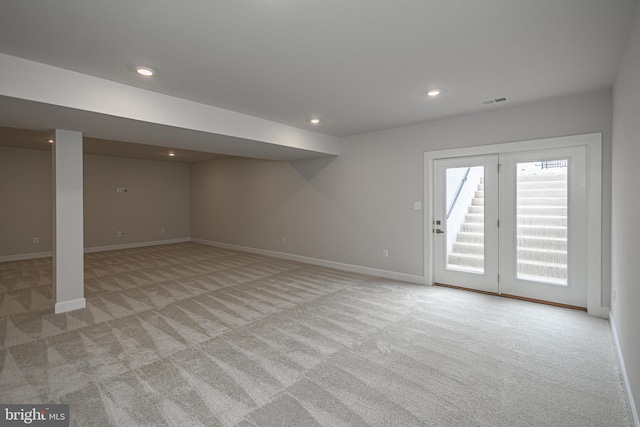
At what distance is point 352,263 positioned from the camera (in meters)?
5.92

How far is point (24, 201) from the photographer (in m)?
7.16

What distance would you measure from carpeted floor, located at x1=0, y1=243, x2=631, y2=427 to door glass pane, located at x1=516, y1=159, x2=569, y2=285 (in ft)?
1.63

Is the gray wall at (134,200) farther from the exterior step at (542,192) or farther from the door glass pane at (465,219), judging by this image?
the exterior step at (542,192)

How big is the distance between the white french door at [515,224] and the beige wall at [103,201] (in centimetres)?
822

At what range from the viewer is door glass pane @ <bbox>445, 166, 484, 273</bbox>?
14.9 ft

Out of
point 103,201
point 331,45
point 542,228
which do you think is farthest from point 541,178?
point 103,201

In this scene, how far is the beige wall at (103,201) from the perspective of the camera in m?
7.01

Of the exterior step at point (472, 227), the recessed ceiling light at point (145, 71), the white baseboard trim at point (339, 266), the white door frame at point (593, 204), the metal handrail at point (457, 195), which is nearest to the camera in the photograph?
the recessed ceiling light at point (145, 71)

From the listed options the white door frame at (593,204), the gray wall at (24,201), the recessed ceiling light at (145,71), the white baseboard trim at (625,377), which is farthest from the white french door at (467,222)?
the gray wall at (24,201)

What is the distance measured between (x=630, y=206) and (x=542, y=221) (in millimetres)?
1911

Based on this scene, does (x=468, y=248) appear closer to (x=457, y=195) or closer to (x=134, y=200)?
(x=457, y=195)

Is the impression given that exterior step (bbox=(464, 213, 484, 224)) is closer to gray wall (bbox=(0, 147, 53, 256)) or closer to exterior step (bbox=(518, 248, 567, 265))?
exterior step (bbox=(518, 248, 567, 265))

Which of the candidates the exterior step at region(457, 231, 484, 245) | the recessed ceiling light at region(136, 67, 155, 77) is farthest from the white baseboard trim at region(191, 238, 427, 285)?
the recessed ceiling light at region(136, 67, 155, 77)

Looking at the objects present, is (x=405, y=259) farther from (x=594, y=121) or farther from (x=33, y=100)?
(x=33, y=100)
